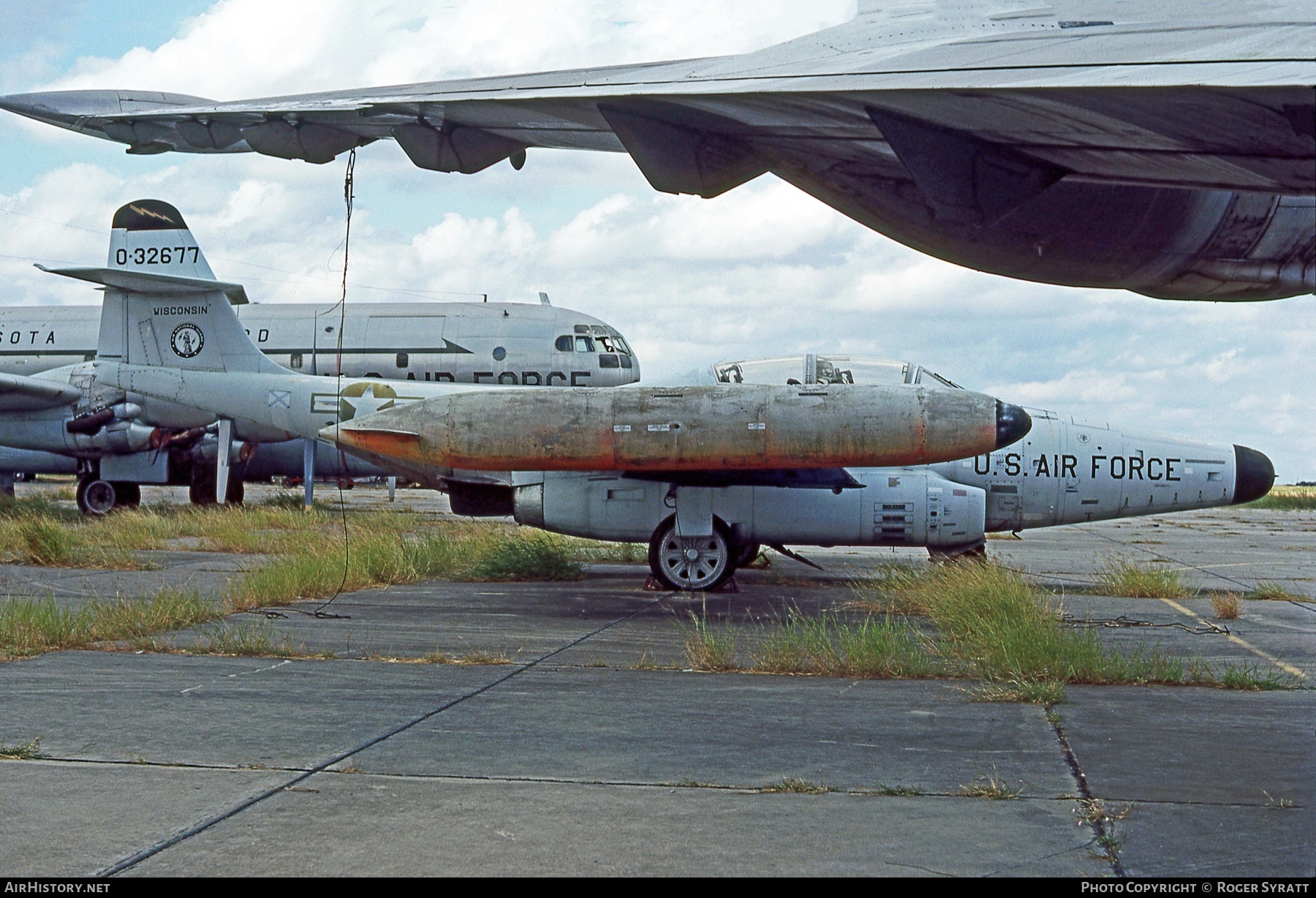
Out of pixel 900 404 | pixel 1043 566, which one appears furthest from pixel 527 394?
pixel 1043 566

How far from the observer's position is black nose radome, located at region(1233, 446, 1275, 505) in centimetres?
1307

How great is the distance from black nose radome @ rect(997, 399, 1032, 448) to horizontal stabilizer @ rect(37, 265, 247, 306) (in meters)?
13.3

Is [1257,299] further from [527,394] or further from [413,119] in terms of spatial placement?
[527,394]

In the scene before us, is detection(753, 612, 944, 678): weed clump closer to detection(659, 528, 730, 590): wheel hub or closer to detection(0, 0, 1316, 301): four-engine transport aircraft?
detection(0, 0, 1316, 301): four-engine transport aircraft

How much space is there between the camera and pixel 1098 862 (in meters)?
3.99

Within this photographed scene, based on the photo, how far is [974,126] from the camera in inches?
168

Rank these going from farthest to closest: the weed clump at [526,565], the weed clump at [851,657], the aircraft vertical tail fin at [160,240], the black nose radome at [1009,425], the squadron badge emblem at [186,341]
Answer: the aircraft vertical tail fin at [160,240] < the squadron badge emblem at [186,341] < the weed clump at [526,565] < the black nose radome at [1009,425] < the weed clump at [851,657]

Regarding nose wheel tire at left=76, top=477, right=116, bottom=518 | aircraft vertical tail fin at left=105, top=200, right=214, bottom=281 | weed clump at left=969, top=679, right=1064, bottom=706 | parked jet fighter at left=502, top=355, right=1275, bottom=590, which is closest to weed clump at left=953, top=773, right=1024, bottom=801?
weed clump at left=969, top=679, right=1064, bottom=706

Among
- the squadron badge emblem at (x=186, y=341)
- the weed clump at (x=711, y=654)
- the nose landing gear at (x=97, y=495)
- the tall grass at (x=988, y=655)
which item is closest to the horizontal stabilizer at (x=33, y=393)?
the nose landing gear at (x=97, y=495)

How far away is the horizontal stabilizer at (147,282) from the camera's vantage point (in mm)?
18797

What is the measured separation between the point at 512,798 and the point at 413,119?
2804 mm

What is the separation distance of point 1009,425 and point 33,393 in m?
19.1

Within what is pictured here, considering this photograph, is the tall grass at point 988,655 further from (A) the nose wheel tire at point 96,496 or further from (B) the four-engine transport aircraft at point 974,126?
(A) the nose wheel tire at point 96,496

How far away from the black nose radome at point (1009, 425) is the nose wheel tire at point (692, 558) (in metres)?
3.23
